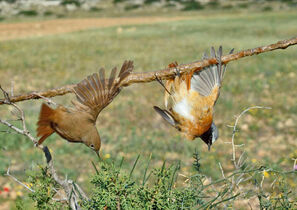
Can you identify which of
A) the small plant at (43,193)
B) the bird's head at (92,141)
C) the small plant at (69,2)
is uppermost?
the bird's head at (92,141)

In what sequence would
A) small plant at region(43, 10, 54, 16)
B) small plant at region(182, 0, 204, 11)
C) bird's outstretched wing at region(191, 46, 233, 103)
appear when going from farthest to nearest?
small plant at region(182, 0, 204, 11) → small plant at region(43, 10, 54, 16) → bird's outstretched wing at region(191, 46, 233, 103)

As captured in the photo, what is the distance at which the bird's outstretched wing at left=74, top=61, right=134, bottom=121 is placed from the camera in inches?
29.0

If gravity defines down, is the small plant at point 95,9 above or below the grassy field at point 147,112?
below

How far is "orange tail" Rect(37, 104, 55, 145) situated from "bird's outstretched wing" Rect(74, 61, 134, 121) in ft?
0.19

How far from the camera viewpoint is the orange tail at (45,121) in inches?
28.8

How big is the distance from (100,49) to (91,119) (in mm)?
17128

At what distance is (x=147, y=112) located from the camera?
7555mm

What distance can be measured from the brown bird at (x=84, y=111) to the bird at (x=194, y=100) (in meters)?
0.16

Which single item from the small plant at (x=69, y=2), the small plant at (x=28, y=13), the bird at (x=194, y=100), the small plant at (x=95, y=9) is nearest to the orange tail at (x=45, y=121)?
the bird at (x=194, y=100)

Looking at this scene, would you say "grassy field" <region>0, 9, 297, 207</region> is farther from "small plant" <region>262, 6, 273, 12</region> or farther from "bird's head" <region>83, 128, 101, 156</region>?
"small plant" <region>262, 6, 273, 12</region>

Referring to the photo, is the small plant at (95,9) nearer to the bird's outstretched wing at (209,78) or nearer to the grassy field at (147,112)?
the grassy field at (147,112)

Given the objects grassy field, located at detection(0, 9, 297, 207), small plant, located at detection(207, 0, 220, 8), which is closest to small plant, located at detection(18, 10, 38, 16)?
small plant, located at detection(207, 0, 220, 8)

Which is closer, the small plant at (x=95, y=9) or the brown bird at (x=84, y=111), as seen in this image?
the brown bird at (x=84, y=111)

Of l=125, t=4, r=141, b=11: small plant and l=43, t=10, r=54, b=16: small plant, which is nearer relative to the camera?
l=43, t=10, r=54, b=16: small plant
